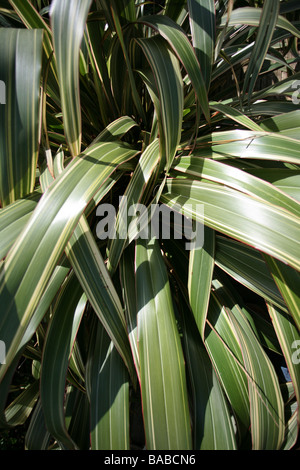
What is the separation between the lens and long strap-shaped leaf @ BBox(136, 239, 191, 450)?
0.57 m

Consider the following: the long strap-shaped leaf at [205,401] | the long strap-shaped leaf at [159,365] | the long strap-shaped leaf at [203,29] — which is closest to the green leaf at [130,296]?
the long strap-shaped leaf at [159,365]

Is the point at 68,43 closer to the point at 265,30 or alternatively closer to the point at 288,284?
the point at 265,30

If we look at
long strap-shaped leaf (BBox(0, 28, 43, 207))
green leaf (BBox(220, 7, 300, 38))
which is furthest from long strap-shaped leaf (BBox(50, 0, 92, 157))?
green leaf (BBox(220, 7, 300, 38))

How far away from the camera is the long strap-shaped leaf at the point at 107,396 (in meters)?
0.60

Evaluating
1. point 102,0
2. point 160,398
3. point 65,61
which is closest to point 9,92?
point 65,61

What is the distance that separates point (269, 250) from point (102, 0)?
589mm

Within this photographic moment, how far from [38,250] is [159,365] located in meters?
0.27

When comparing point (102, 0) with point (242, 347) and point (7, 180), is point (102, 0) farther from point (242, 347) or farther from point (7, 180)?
point (242, 347)

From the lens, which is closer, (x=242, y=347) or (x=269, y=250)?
(x=269, y=250)

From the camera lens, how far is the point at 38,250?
0.53 m

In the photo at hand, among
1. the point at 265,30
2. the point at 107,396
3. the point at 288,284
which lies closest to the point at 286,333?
the point at 288,284

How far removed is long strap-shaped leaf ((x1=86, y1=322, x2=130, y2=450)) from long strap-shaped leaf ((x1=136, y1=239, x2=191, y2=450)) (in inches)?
2.5

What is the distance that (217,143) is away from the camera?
81 centimetres

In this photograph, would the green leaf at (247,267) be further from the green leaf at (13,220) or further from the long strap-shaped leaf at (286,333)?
the green leaf at (13,220)
